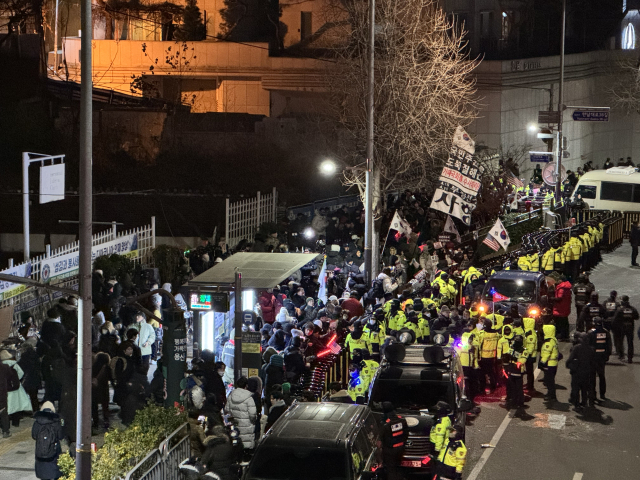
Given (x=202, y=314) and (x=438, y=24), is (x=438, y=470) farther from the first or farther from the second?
(x=438, y=24)

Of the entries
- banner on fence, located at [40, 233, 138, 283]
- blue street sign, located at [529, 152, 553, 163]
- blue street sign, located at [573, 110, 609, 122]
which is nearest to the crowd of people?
banner on fence, located at [40, 233, 138, 283]

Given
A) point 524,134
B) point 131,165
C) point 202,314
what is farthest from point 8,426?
point 524,134

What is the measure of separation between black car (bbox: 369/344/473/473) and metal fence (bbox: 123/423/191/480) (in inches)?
105

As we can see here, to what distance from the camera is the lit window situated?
56906 millimetres

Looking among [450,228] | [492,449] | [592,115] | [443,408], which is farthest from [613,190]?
[443,408]

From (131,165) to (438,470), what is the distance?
1110 inches

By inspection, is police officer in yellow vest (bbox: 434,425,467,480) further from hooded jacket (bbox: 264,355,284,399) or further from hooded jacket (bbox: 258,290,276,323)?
hooded jacket (bbox: 258,290,276,323)

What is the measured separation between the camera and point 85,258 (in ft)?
40.1

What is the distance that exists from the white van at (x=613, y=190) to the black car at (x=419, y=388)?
2416cm

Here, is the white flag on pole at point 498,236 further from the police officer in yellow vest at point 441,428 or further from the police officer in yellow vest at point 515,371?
the police officer in yellow vest at point 441,428

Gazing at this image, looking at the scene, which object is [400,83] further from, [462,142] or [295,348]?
[295,348]

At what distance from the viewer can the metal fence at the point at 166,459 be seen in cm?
1205

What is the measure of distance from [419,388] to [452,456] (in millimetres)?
2034

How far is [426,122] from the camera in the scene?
2783 centimetres
